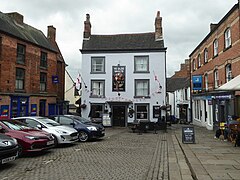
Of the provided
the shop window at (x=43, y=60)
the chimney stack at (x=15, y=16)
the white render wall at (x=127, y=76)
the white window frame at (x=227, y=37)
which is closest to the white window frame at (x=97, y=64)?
the white render wall at (x=127, y=76)

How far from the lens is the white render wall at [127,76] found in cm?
2652

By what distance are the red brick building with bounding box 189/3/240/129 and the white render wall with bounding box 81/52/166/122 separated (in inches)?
153

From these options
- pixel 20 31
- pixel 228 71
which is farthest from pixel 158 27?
pixel 20 31

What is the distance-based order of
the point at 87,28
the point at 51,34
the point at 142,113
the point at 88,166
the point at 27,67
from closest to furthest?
1. the point at 88,166
2. the point at 27,67
3. the point at 142,113
4. the point at 87,28
5. the point at 51,34

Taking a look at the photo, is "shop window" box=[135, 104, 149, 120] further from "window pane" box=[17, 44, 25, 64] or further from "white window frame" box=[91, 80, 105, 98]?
"window pane" box=[17, 44, 25, 64]

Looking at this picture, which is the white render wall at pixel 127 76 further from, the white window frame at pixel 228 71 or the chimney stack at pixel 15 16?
the white window frame at pixel 228 71

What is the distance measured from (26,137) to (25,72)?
1430 centimetres

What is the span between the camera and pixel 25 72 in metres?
22.4

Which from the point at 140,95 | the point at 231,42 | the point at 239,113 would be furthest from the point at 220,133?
the point at 140,95

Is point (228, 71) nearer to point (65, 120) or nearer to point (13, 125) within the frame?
point (65, 120)

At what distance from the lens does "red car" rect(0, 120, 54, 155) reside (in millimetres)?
9297

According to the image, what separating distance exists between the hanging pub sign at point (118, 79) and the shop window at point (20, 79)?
31.0 feet

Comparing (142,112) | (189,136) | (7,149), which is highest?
(142,112)

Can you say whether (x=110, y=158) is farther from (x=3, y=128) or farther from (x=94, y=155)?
(x=3, y=128)
